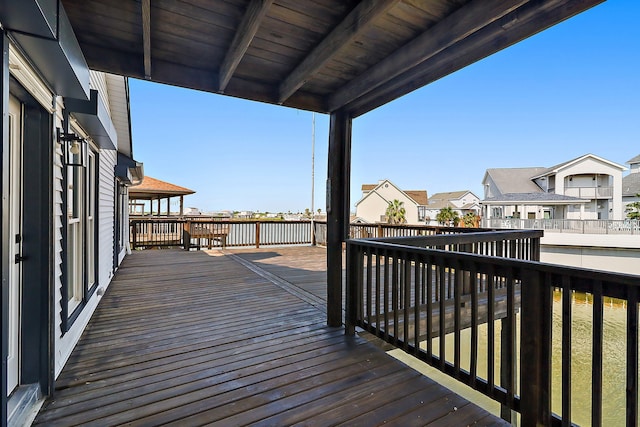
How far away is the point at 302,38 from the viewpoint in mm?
2152

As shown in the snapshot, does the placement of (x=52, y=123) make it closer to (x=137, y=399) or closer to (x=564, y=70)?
(x=137, y=399)

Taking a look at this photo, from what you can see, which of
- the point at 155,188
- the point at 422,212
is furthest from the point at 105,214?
the point at 422,212

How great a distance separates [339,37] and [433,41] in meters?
0.60

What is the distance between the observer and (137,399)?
195cm

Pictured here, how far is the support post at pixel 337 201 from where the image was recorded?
3.25 meters

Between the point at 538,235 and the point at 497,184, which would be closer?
the point at 538,235

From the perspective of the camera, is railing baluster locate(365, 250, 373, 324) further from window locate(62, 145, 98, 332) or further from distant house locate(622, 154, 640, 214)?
distant house locate(622, 154, 640, 214)

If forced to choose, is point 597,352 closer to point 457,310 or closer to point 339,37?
point 457,310

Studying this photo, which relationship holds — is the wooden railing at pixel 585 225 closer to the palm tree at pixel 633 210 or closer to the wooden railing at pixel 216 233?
the palm tree at pixel 633 210

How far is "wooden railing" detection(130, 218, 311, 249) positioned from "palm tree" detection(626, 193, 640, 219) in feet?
71.0

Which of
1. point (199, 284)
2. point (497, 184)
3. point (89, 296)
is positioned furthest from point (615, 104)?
point (89, 296)

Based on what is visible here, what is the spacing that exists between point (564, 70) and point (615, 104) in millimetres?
11597

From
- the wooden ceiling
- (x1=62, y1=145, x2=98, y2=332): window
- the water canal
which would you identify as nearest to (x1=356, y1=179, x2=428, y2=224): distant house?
the water canal

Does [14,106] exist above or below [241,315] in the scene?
above
